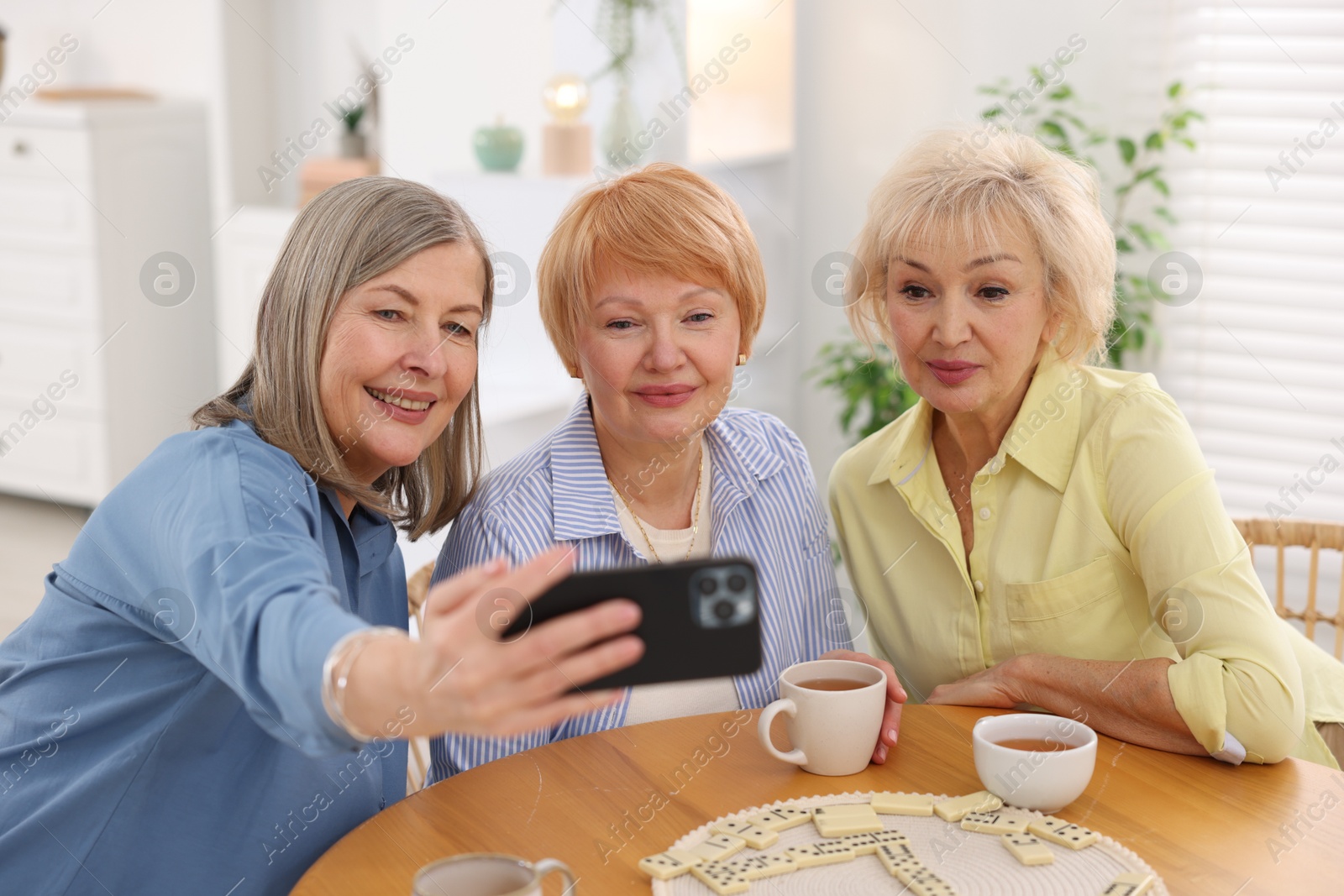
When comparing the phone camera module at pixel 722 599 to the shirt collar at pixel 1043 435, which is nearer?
the phone camera module at pixel 722 599

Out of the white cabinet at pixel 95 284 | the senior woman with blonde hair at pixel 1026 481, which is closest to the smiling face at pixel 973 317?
the senior woman with blonde hair at pixel 1026 481

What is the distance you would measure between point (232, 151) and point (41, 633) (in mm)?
3367

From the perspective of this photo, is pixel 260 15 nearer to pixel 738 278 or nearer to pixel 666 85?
pixel 666 85

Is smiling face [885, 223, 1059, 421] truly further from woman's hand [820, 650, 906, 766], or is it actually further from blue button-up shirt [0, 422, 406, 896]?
blue button-up shirt [0, 422, 406, 896]

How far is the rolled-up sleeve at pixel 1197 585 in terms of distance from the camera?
126cm

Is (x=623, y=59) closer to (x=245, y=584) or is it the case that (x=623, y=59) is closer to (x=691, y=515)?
(x=691, y=515)

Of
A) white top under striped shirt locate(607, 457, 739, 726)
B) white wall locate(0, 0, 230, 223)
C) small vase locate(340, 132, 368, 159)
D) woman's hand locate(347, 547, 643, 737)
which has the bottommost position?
white top under striped shirt locate(607, 457, 739, 726)

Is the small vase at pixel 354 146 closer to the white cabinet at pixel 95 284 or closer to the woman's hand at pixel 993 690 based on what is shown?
the white cabinet at pixel 95 284

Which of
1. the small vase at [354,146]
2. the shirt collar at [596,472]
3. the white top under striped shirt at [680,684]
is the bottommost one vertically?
the white top under striped shirt at [680,684]

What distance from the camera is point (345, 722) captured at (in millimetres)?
819

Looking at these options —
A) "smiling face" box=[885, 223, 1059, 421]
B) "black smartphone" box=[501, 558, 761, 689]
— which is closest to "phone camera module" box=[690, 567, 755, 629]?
"black smartphone" box=[501, 558, 761, 689]

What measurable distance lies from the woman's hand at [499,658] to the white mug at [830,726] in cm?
47

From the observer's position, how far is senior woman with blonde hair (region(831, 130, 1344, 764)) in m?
1.39

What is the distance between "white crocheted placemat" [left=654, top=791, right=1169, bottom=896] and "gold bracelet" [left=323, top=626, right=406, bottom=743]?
0.34m
